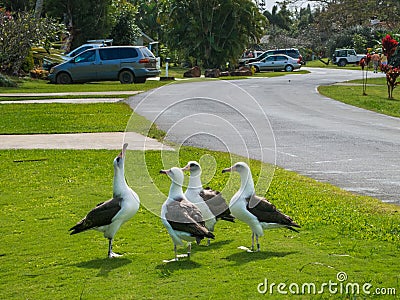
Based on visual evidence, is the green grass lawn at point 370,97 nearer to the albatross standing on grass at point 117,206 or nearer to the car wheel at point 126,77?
the car wheel at point 126,77

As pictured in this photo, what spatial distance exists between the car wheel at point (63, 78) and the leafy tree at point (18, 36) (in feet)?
6.20

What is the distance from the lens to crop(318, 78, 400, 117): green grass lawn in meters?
27.0

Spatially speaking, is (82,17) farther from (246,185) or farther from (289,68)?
(246,185)

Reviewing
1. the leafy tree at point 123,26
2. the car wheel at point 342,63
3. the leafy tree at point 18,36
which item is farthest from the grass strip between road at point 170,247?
the car wheel at point 342,63

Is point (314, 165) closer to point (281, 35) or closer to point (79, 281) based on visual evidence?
point (79, 281)

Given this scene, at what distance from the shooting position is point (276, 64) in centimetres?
6588

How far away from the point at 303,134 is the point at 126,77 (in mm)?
22890

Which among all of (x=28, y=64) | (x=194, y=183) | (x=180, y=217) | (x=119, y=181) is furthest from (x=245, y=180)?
(x=28, y=64)

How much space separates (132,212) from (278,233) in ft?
6.24

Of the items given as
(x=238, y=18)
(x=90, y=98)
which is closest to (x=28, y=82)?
(x=90, y=98)

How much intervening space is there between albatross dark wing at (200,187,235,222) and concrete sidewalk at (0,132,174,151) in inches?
277

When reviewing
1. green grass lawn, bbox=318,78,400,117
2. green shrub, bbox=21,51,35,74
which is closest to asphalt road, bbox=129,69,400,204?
green grass lawn, bbox=318,78,400,117

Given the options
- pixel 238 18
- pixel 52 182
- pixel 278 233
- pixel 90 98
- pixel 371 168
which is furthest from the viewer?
pixel 238 18

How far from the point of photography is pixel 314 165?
1360cm
